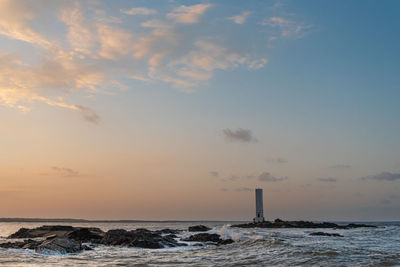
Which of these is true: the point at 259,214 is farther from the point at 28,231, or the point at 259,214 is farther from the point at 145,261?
the point at 145,261

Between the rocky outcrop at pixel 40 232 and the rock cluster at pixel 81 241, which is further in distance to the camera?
the rocky outcrop at pixel 40 232

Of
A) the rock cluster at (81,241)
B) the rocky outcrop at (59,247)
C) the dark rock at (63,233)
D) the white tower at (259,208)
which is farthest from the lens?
the white tower at (259,208)

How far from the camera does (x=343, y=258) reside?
2555 centimetres

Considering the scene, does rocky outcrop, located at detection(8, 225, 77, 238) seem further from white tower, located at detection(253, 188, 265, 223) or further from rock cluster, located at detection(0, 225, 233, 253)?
white tower, located at detection(253, 188, 265, 223)

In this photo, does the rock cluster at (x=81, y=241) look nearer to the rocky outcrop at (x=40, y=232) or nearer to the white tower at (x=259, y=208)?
the rocky outcrop at (x=40, y=232)

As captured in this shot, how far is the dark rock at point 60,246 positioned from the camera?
28706 mm

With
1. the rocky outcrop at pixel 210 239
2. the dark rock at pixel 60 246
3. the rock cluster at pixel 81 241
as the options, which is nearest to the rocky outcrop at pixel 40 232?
the rock cluster at pixel 81 241

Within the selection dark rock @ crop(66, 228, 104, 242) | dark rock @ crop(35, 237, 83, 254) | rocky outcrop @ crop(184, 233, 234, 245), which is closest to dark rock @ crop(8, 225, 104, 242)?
dark rock @ crop(66, 228, 104, 242)

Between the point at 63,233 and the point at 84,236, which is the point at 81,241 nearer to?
the point at 84,236

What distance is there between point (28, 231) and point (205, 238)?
26.0m

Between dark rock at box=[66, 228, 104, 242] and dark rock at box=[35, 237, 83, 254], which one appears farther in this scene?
dark rock at box=[66, 228, 104, 242]

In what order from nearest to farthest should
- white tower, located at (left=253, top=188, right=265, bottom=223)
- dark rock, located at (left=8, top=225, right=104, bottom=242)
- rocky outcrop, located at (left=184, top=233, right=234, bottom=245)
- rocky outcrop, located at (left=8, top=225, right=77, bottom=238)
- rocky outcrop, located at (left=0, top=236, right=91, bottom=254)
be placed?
→ rocky outcrop, located at (left=0, top=236, right=91, bottom=254) → rocky outcrop, located at (left=184, top=233, right=234, bottom=245) → dark rock, located at (left=8, top=225, right=104, bottom=242) → rocky outcrop, located at (left=8, top=225, right=77, bottom=238) → white tower, located at (left=253, top=188, right=265, bottom=223)

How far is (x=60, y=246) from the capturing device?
29375mm

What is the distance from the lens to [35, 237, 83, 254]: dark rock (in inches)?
1130
